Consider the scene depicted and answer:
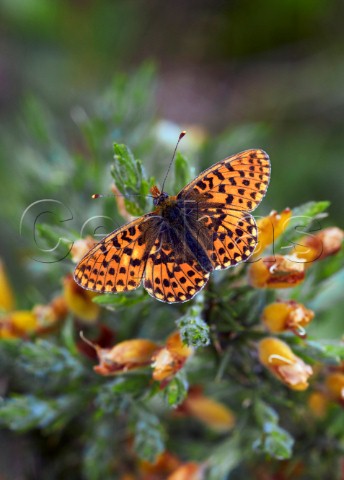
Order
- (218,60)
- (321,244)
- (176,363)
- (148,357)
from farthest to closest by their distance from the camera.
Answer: (218,60) < (321,244) < (148,357) < (176,363)

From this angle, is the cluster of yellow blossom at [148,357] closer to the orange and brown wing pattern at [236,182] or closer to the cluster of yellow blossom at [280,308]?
the cluster of yellow blossom at [280,308]

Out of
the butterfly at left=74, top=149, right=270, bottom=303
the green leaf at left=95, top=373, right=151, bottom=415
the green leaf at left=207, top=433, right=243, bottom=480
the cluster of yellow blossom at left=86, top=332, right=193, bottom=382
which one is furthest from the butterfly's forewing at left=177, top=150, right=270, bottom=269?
the green leaf at left=207, top=433, right=243, bottom=480

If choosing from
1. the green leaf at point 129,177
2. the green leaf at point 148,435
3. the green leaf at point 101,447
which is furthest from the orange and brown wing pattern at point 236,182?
the green leaf at point 101,447

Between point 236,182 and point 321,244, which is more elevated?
point 236,182

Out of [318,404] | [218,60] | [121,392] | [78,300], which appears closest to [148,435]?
[121,392]

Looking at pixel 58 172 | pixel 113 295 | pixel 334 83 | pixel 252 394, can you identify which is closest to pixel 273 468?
pixel 252 394

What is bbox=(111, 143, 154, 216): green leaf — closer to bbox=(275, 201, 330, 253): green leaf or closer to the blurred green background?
bbox=(275, 201, 330, 253): green leaf

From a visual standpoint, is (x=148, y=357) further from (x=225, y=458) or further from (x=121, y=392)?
(x=225, y=458)
